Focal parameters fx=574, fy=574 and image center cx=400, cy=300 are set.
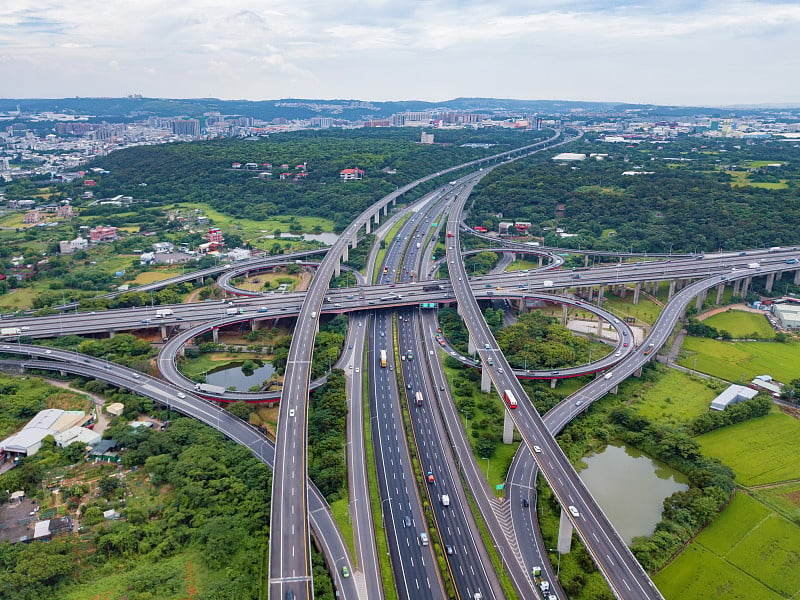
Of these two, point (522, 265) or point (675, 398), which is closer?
point (675, 398)

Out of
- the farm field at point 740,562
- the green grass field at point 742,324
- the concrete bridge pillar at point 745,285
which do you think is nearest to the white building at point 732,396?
the farm field at point 740,562

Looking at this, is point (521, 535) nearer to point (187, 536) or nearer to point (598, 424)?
point (598, 424)

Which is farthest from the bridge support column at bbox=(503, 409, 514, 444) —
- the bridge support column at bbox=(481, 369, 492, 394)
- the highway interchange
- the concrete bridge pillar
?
the concrete bridge pillar

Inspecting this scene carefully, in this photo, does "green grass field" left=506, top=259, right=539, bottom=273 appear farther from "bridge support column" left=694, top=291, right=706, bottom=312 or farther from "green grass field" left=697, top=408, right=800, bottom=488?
"green grass field" left=697, top=408, right=800, bottom=488

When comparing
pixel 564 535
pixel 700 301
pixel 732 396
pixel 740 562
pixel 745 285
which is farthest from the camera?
pixel 745 285

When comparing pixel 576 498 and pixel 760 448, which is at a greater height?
pixel 576 498

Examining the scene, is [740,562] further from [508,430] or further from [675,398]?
[675,398]

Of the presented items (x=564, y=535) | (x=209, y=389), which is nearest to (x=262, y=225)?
(x=209, y=389)
